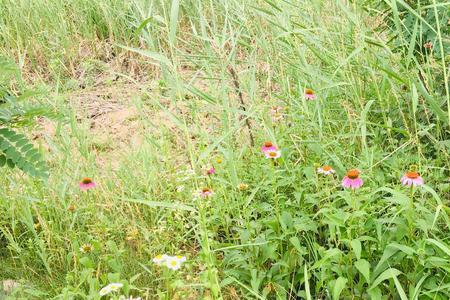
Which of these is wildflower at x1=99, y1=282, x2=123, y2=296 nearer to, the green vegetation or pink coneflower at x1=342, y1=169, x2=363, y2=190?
the green vegetation

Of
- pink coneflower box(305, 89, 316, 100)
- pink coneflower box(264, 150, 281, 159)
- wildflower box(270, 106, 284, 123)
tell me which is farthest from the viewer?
wildflower box(270, 106, 284, 123)

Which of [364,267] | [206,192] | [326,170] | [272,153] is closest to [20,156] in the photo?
[206,192]

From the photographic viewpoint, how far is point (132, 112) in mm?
3615

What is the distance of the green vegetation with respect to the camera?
1.72 metres

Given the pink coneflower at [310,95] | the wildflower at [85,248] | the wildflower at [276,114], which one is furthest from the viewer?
the wildflower at [276,114]

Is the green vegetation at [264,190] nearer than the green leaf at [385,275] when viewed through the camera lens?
No

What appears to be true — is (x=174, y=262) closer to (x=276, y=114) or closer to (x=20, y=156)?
(x=20, y=156)

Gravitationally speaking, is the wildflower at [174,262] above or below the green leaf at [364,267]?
below

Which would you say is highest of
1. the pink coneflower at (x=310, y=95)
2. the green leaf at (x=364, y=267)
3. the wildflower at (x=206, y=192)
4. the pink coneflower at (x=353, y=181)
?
the pink coneflower at (x=353, y=181)

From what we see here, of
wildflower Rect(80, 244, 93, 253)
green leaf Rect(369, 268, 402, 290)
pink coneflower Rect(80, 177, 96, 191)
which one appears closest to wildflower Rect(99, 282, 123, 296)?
wildflower Rect(80, 244, 93, 253)

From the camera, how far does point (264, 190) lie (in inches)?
87.8

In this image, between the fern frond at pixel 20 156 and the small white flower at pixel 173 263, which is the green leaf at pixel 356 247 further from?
the fern frond at pixel 20 156

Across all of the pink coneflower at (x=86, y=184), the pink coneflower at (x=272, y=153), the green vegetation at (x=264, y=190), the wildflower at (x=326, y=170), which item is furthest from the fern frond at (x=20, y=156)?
the wildflower at (x=326, y=170)

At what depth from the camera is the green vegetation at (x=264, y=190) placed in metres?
1.72
